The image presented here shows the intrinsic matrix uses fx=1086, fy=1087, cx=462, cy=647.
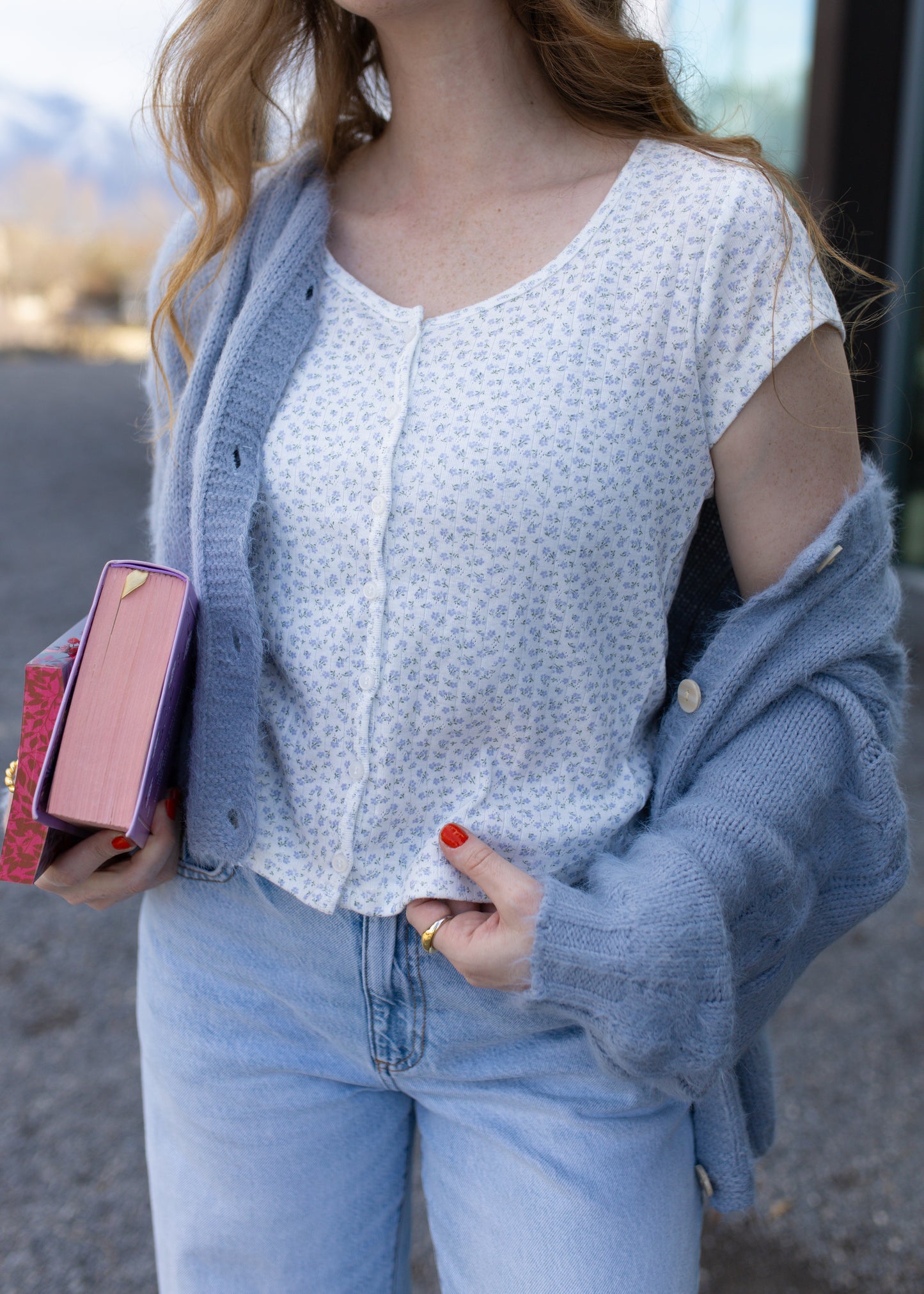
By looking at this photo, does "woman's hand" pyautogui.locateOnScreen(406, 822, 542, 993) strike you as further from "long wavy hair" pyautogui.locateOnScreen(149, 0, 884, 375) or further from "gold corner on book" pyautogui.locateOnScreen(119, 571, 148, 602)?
"long wavy hair" pyautogui.locateOnScreen(149, 0, 884, 375)

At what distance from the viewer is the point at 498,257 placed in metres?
1.26

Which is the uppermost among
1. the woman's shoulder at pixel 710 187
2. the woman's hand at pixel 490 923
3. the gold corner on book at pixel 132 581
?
the woman's shoulder at pixel 710 187

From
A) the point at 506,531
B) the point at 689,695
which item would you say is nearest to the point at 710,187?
the point at 506,531

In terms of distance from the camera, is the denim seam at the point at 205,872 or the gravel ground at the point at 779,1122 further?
the gravel ground at the point at 779,1122

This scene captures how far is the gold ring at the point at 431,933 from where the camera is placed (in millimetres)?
1170

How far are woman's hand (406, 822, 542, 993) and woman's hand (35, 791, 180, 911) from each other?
33 centimetres

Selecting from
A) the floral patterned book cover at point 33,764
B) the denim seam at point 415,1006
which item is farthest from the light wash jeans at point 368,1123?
the floral patterned book cover at point 33,764

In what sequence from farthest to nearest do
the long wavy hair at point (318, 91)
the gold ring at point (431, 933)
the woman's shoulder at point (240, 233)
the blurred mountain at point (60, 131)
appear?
the blurred mountain at point (60, 131)
the woman's shoulder at point (240, 233)
the long wavy hair at point (318, 91)
the gold ring at point (431, 933)

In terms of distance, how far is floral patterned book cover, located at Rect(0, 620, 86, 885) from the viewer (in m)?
1.10

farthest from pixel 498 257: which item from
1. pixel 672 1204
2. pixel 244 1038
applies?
pixel 672 1204

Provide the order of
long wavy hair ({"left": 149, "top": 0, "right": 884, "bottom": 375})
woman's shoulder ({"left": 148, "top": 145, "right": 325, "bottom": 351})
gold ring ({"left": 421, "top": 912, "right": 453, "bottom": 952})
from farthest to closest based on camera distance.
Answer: woman's shoulder ({"left": 148, "top": 145, "right": 325, "bottom": 351}) → long wavy hair ({"left": 149, "top": 0, "right": 884, "bottom": 375}) → gold ring ({"left": 421, "top": 912, "right": 453, "bottom": 952})

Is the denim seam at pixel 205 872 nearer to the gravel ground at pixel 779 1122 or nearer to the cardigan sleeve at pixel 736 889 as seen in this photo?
the cardigan sleeve at pixel 736 889

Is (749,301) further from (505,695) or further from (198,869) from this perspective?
(198,869)

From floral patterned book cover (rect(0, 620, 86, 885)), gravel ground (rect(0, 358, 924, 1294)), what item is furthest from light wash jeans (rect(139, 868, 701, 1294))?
gravel ground (rect(0, 358, 924, 1294))
